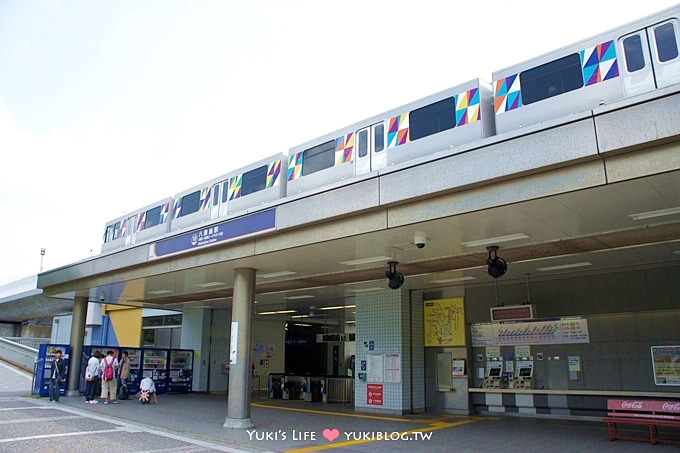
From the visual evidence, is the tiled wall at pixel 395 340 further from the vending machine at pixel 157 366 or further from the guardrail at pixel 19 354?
the guardrail at pixel 19 354

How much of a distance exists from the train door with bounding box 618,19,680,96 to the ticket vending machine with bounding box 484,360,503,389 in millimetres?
8866

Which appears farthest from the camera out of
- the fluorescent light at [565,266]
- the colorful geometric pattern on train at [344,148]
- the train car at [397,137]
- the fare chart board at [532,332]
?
the fare chart board at [532,332]

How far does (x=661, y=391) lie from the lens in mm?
11258

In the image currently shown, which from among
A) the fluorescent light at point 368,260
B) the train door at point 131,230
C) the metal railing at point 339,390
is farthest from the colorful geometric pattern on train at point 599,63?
the train door at point 131,230

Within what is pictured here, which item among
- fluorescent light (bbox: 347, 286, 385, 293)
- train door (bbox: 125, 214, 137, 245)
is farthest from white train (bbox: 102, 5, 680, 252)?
train door (bbox: 125, 214, 137, 245)

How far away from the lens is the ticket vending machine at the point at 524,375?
1338 cm

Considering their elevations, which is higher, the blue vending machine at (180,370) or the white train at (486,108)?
the white train at (486,108)

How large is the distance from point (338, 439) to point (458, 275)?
4.86 meters

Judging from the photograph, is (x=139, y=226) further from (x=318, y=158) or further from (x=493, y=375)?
(x=493, y=375)

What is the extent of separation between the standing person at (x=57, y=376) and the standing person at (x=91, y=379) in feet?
2.57

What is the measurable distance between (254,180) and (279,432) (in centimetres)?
544

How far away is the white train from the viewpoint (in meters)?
6.93

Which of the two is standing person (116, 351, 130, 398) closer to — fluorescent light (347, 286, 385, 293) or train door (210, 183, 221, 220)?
train door (210, 183, 221, 220)

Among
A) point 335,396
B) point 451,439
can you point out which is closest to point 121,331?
point 335,396
